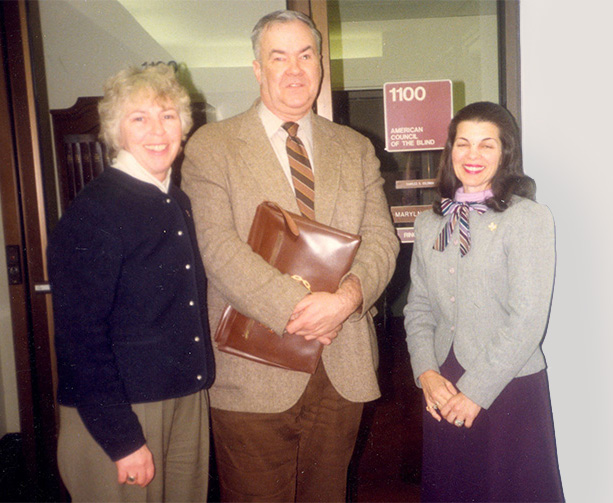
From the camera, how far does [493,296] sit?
54.2 inches

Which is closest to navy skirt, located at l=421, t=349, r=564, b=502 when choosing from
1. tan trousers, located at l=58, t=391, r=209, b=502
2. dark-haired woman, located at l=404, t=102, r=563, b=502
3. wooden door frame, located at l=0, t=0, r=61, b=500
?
dark-haired woman, located at l=404, t=102, r=563, b=502

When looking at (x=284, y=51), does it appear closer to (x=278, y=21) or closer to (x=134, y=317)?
(x=278, y=21)

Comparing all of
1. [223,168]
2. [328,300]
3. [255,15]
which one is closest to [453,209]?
[328,300]

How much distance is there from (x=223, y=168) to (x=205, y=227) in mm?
187

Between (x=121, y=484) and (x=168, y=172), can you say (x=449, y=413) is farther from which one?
(x=168, y=172)

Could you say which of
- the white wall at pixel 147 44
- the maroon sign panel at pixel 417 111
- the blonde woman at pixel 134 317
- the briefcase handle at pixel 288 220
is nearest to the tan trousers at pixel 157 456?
the blonde woman at pixel 134 317

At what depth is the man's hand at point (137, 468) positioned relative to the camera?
114 cm

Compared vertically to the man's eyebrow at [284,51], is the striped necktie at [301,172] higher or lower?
lower

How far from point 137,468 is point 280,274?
23.1 inches

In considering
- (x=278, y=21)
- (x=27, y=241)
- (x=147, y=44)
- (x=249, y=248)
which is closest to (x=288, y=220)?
(x=249, y=248)

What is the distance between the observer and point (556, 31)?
5.54 ft

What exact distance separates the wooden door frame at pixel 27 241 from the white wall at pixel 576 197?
1902 mm

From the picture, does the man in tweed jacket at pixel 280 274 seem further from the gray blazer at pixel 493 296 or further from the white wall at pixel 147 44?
the white wall at pixel 147 44

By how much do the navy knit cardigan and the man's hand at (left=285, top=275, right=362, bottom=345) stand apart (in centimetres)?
27
